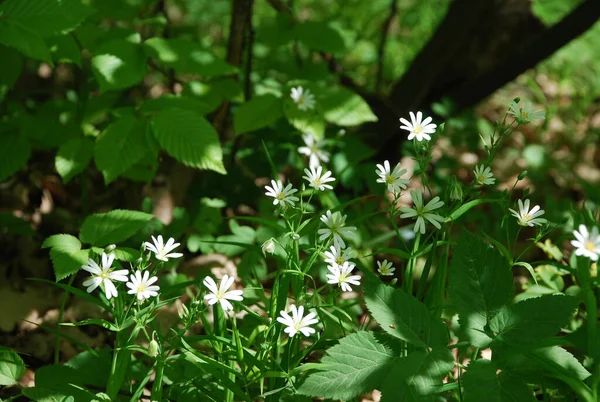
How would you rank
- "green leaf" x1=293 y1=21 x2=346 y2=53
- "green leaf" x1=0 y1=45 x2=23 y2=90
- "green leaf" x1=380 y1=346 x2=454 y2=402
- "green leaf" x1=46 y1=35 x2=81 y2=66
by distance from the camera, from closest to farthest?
"green leaf" x1=380 y1=346 x2=454 y2=402
"green leaf" x1=46 y1=35 x2=81 y2=66
"green leaf" x1=0 y1=45 x2=23 y2=90
"green leaf" x1=293 y1=21 x2=346 y2=53

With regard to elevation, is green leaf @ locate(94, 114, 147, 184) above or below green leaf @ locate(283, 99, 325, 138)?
below

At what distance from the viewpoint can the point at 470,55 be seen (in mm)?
3299

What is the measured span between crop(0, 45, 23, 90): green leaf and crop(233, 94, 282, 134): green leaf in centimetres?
76

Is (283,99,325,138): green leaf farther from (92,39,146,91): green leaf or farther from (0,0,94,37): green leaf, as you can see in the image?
(0,0,94,37): green leaf

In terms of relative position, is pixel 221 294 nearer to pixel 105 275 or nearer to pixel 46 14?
pixel 105 275

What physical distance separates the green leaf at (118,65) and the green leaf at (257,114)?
361 mm

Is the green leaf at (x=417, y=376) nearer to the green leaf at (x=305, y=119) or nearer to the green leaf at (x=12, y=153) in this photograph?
the green leaf at (x=305, y=119)

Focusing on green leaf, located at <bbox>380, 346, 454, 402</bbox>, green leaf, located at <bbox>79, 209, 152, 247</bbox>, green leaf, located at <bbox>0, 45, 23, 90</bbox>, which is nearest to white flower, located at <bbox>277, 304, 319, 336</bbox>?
green leaf, located at <bbox>380, 346, 454, 402</bbox>

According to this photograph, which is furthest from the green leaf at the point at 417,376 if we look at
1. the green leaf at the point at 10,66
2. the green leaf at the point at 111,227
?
the green leaf at the point at 10,66

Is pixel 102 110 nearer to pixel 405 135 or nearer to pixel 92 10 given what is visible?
pixel 92 10

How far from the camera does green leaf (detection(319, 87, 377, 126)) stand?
222cm

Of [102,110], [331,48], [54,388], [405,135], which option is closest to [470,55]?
[405,135]

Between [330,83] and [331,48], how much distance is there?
1.96ft

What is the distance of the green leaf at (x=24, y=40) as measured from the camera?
180 centimetres
